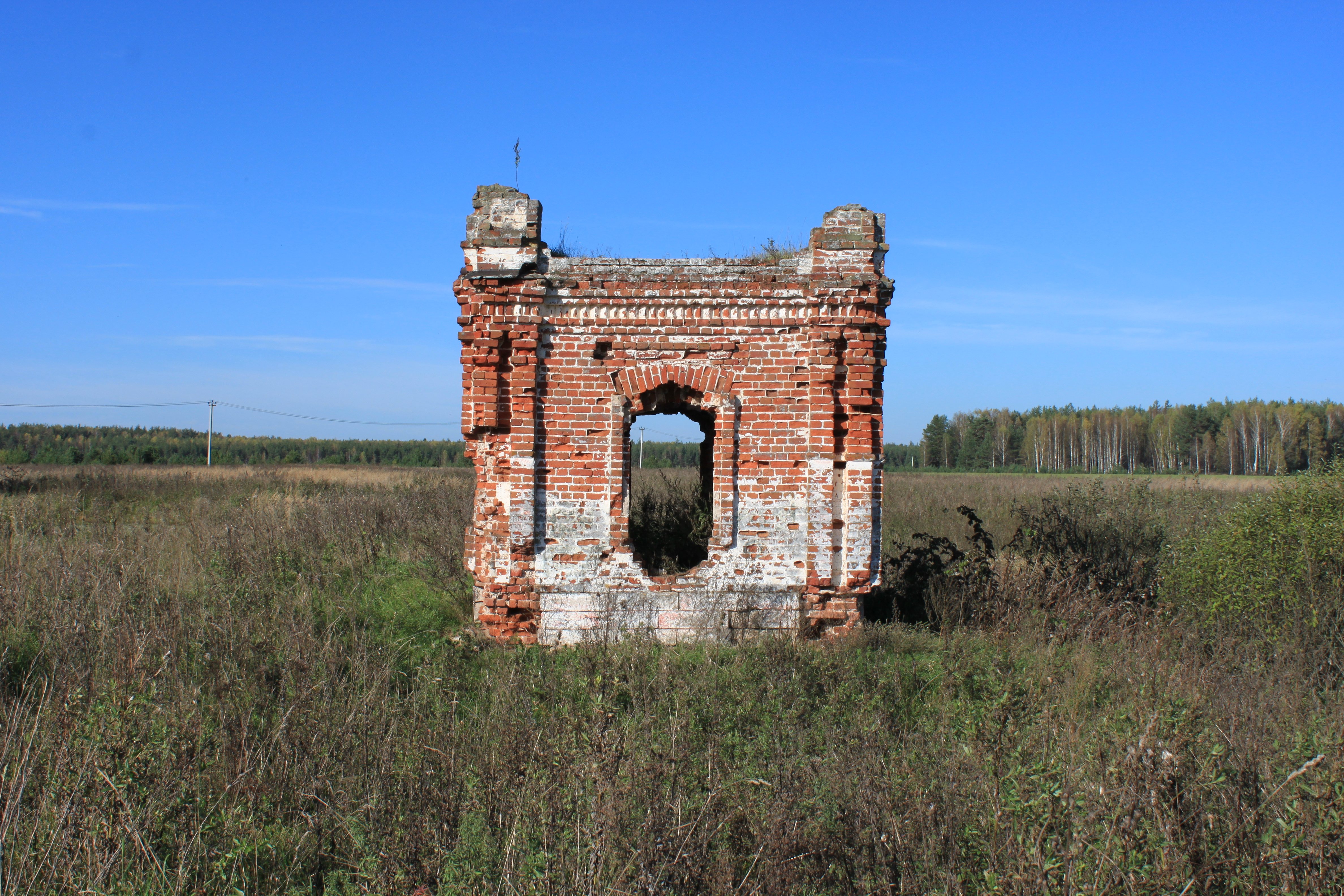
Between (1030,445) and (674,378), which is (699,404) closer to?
(674,378)

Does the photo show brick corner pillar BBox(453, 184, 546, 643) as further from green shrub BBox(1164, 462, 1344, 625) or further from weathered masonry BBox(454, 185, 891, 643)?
green shrub BBox(1164, 462, 1344, 625)

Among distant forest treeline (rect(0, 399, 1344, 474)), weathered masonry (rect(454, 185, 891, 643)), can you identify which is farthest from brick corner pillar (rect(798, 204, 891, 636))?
distant forest treeline (rect(0, 399, 1344, 474))

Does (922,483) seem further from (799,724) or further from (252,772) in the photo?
(252,772)

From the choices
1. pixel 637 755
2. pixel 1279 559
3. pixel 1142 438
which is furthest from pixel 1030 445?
pixel 637 755

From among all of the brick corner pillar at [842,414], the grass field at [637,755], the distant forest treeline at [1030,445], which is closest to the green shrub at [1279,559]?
the grass field at [637,755]

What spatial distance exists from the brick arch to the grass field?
238 centimetres

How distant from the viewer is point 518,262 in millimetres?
7195

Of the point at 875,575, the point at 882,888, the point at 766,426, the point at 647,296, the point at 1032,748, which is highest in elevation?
the point at 647,296

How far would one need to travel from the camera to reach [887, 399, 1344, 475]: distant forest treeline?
56656mm

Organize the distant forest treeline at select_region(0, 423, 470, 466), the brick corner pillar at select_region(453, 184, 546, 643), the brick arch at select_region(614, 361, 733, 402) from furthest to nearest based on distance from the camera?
the distant forest treeline at select_region(0, 423, 470, 466) → the brick arch at select_region(614, 361, 733, 402) → the brick corner pillar at select_region(453, 184, 546, 643)

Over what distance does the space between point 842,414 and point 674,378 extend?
1.67 m

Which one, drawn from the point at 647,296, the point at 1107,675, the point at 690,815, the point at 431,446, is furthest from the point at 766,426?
the point at 431,446

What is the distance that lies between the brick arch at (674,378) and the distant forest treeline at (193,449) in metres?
49.3

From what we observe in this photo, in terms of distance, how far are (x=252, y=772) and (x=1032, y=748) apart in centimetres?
416
